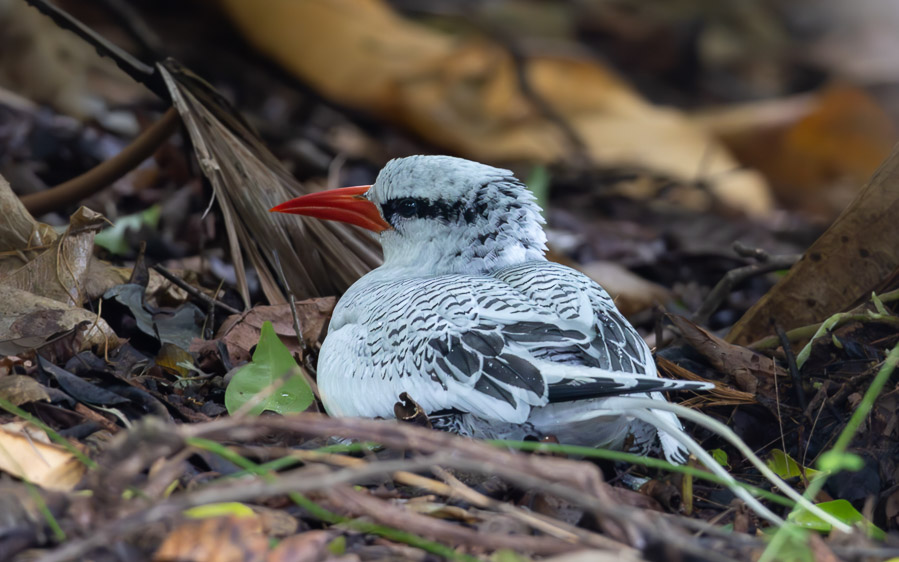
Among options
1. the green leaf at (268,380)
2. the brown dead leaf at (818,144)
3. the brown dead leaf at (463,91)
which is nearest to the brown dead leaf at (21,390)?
the green leaf at (268,380)

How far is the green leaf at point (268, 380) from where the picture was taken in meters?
3.31

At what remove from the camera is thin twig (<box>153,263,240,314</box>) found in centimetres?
416

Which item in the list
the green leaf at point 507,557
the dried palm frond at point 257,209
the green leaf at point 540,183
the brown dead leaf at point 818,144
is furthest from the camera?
the brown dead leaf at point 818,144

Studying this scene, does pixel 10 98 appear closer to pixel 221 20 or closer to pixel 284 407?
pixel 221 20

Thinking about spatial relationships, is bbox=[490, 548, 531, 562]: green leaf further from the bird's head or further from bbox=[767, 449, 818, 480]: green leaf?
the bird's head

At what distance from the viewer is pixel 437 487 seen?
2750 mm

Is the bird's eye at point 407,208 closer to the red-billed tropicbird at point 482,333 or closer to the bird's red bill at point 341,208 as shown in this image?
the red-billed tropicbird at point 482,333

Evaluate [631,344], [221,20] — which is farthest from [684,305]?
[221,20]

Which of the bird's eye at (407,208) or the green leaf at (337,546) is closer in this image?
the green leaf at (337,546)

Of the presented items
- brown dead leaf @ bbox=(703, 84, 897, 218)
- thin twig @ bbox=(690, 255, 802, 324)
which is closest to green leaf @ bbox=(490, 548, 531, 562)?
thin twig @ bbox=(690, 255, 802, 324)

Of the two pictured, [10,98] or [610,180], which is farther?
[610,180]

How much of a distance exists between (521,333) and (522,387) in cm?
24

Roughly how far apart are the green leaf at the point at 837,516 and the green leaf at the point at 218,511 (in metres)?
1.59

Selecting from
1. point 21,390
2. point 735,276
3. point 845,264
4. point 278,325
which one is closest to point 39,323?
point 21,390
